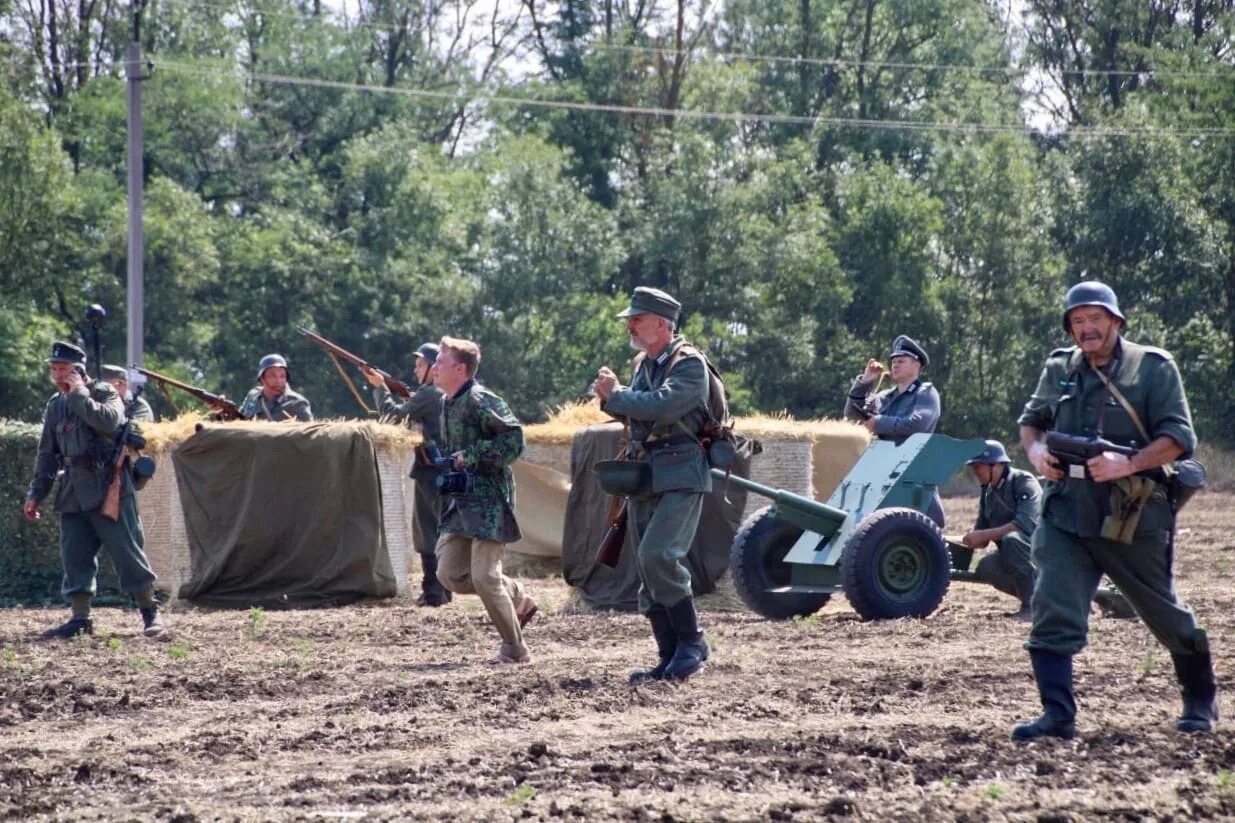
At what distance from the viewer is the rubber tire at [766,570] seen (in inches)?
492

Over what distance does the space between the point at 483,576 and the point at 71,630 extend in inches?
146

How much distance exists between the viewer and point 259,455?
14477mm

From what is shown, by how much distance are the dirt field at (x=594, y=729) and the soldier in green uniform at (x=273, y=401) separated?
365cm

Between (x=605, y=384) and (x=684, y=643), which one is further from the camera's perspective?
(x=605, y=384)

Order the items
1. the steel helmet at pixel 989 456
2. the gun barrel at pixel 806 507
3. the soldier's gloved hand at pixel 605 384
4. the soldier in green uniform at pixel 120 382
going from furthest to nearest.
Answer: the soldier in green uniform at pixel 120 382 → the steel helmet at pixel 989 456 → the gun barrel at pixel 806 507 → the soldier's gloved hand at pixel 605 384

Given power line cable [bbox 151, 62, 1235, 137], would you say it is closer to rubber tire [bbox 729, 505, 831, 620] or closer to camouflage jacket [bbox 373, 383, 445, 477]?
camouflage jacket [bbox 373, 383, 445, 477]

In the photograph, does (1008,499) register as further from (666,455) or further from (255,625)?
(255,625)

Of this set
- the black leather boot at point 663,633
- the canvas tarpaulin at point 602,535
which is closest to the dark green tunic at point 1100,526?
the black leather boot at point 663,633

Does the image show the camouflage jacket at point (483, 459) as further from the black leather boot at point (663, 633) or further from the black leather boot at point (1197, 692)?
the black leather boot at point (1197, 692)

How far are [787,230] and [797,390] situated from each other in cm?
334

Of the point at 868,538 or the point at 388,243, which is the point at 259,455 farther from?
the point at 388,243

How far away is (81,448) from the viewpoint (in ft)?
39.5

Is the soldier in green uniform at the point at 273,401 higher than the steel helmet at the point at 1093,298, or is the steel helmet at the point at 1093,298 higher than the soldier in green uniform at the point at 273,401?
the steel helmet at the point at 1093,298

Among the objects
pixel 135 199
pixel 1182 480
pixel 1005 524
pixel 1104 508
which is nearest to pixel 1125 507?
pixel 1104 508
